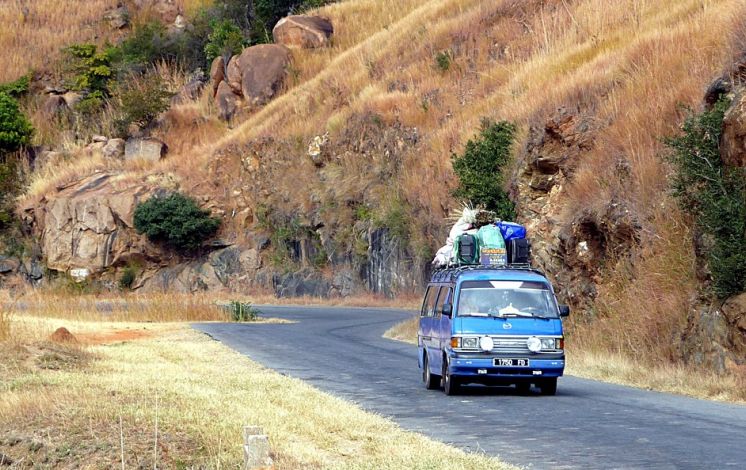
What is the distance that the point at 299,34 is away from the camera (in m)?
75.3

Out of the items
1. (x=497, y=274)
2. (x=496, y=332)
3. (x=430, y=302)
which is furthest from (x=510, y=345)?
(x=430, y=302)

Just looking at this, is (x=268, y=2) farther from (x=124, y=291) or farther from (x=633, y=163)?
(x=633, y=163)

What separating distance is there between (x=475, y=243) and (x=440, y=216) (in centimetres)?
2677

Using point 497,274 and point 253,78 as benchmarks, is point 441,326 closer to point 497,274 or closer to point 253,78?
point 497,274

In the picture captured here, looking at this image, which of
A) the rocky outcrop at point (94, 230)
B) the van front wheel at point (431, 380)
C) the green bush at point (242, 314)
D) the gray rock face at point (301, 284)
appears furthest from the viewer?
the rocky outcrop at point (94, 230)

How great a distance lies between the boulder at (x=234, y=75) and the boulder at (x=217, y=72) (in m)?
0.76

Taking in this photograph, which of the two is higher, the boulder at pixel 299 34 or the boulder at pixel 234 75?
the boulder at pixel 299 34

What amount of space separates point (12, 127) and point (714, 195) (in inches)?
2313

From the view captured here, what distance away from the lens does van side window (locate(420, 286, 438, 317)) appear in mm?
20744

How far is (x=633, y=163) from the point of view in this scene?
29.4 metres

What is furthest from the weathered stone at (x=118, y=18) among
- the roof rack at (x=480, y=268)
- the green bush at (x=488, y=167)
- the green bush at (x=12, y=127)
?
the roof rack at (x=480, y=268)

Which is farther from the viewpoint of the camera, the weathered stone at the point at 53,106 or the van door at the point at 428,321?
the weathered stone at the point at 53,106

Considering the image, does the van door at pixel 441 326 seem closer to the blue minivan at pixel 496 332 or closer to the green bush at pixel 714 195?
the blue minivan at pixel 496 332

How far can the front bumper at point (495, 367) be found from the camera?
17.8 m
